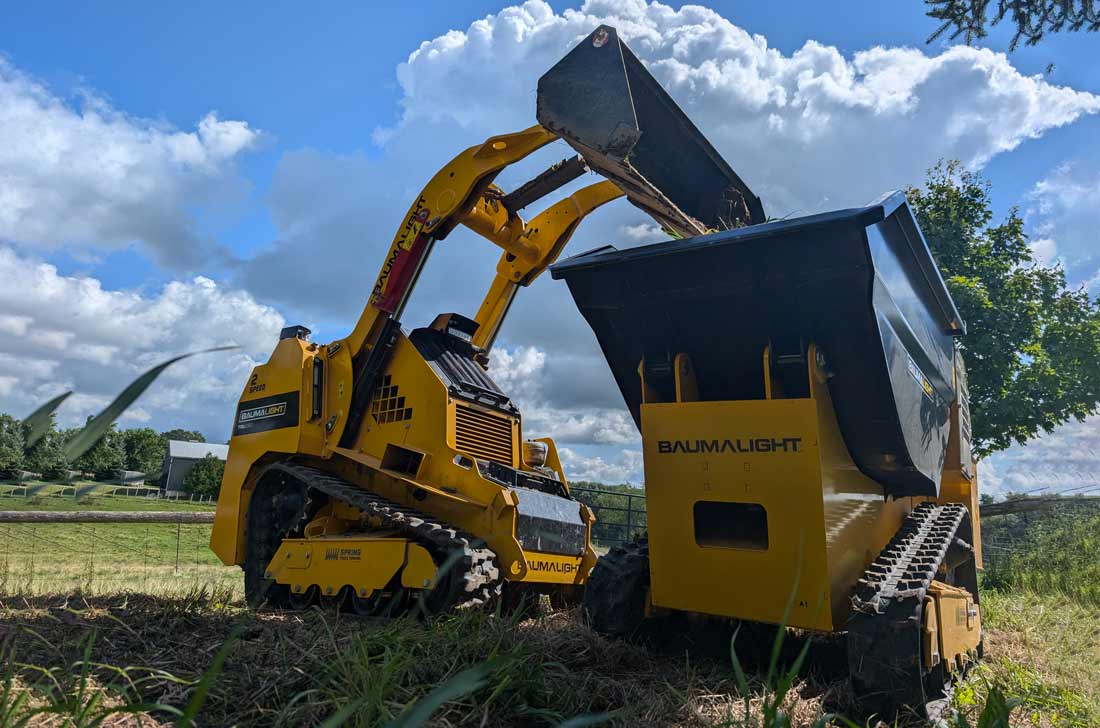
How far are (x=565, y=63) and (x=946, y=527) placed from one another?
11.7 ft

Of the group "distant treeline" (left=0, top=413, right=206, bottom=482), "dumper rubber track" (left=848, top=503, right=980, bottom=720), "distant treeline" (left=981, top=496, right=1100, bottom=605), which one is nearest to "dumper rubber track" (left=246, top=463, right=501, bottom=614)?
"dumper rubber track" (left=848, top=503, right=980, bottom=720)

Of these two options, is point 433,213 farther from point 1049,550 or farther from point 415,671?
point 1049,550

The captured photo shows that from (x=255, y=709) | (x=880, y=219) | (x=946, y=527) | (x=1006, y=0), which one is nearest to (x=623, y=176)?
(x=880, y=219)

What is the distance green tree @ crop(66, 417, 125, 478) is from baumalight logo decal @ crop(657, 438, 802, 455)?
112 inches

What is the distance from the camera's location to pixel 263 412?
7.27 meters

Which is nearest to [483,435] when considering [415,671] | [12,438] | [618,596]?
[618,596]

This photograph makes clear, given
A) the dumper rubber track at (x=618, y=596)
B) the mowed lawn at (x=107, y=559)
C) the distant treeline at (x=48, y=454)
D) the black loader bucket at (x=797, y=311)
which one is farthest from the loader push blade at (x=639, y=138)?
the mowed lawn at (x=107, y=559)

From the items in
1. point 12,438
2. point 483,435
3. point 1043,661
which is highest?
point 483,435

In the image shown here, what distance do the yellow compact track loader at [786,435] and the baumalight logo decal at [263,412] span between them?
388 cm

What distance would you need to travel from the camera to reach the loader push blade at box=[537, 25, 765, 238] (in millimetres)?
4203

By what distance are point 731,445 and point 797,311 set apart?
0.72 meters

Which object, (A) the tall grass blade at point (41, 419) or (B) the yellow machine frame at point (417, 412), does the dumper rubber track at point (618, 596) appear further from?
(A) the tall grass blade at point (41, 419)

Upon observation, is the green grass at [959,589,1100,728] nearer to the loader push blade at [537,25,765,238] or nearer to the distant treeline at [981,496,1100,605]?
the distant treeline at [981,496,1100,605]

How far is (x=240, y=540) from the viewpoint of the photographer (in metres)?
7.04
